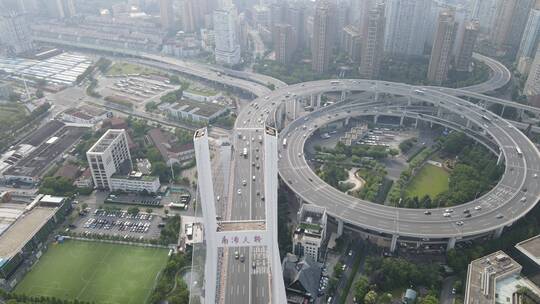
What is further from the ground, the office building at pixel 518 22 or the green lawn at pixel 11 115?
the office building at pixel 518 22

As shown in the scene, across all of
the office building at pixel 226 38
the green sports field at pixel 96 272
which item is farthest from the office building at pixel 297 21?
the green sports field at pixel 96 272

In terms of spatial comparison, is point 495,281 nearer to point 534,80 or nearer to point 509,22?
point 534,80

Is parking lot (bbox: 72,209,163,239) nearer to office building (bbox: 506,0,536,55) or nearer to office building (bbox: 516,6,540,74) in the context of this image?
office building (bbox: 516,6,540,74)

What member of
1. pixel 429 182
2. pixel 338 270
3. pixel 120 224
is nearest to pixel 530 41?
pixel 429 182

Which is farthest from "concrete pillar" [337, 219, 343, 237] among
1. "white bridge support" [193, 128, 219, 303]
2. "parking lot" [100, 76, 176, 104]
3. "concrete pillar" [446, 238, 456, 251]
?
"parking lot" [100, 76, 176, 104]

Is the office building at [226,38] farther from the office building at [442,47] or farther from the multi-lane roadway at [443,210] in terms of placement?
the office building at [442,47]

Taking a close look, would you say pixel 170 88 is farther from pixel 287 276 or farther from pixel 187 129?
pixel 287 276

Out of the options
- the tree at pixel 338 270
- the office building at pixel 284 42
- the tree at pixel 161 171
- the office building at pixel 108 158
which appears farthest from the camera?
the office building at pixel 284 42

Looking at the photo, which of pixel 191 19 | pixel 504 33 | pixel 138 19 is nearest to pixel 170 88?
pixel 191 19
